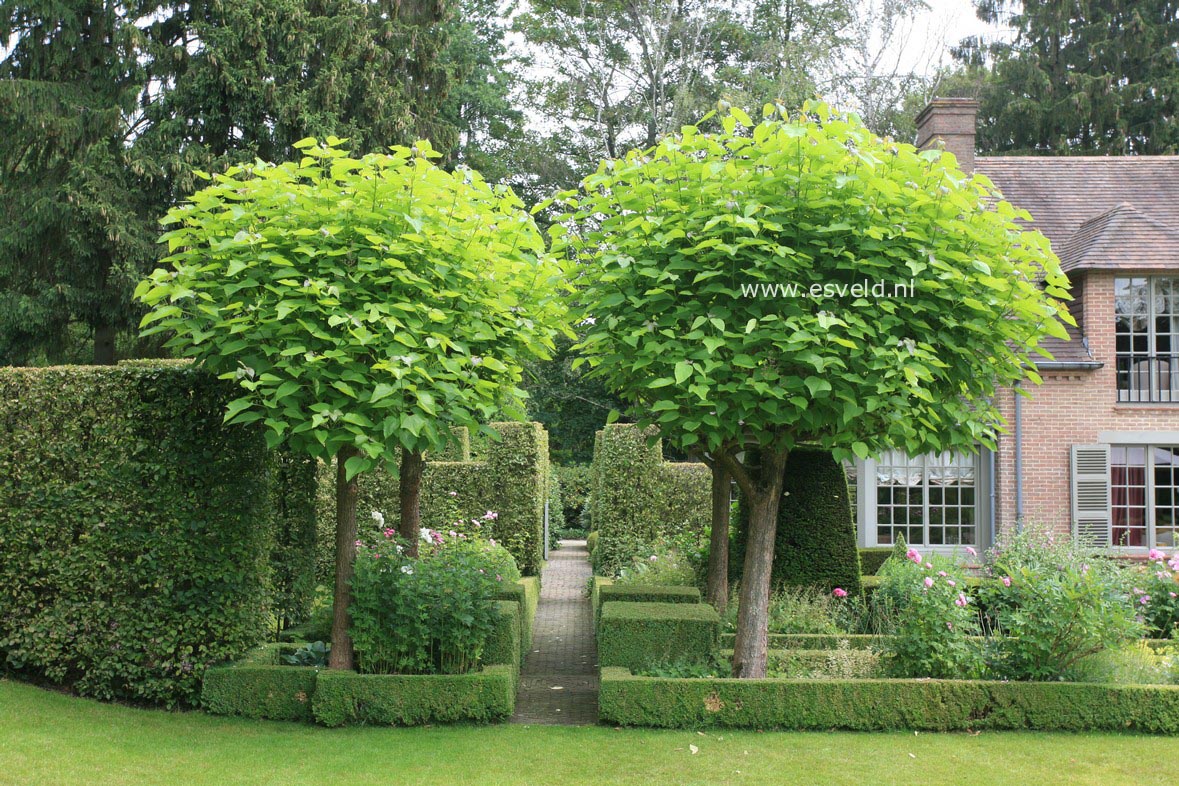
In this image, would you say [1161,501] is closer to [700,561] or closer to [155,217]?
[700,561]

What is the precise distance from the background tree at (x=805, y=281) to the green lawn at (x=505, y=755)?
2.33 meters

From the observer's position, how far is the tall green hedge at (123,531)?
25.8ft

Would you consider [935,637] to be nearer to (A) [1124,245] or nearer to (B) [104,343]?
(A) [1124,245]

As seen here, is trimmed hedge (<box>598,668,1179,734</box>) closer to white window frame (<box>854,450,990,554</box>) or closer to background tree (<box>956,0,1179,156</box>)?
white window frame (<box>854,450,990,554</box>)

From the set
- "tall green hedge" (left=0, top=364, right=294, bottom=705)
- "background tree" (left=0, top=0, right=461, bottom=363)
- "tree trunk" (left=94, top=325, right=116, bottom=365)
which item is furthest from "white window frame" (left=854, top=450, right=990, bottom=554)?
"tree trunk" (left=94, top=325, right=116, bottom=365)

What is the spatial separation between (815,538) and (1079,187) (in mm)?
11747

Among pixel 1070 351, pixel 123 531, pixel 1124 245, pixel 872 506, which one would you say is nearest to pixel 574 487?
pixel 872 506

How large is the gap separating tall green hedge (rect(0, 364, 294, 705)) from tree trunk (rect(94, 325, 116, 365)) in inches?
517

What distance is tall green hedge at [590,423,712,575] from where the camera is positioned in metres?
14.7

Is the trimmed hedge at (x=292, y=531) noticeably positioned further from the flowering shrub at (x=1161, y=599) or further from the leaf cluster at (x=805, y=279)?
the flowering shrub at (x=1161, y=599)

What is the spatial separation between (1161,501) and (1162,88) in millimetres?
18491

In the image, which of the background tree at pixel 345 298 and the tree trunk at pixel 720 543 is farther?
the tree trunk at pixel 720 543

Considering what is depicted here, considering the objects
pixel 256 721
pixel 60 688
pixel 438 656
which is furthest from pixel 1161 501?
pixel 60 688

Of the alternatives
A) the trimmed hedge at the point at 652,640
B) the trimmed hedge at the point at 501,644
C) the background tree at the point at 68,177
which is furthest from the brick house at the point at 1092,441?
the background tree at the point at 68,177
